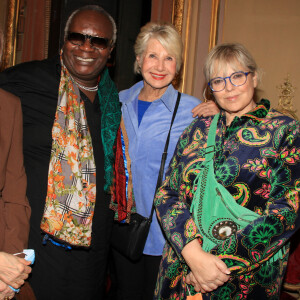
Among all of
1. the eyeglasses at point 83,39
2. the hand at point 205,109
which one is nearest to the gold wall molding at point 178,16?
the hand at point 205,109

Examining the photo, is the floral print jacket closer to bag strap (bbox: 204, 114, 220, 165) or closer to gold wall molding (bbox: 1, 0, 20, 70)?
bag strap (bbox: 204, 114, 220, 165)

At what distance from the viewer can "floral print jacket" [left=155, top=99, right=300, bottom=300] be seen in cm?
150

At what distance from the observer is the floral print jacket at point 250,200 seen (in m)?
1.50

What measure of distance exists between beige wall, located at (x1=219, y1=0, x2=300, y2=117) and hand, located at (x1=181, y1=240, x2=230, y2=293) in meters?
1.99

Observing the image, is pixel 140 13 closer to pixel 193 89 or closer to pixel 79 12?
pixel 193 89

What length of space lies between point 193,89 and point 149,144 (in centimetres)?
155

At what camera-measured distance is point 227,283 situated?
1.60 meters

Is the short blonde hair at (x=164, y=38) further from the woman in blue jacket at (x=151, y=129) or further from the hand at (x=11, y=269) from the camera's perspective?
the hand at (x=11, y=269)

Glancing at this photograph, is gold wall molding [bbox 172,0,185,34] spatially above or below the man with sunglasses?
above

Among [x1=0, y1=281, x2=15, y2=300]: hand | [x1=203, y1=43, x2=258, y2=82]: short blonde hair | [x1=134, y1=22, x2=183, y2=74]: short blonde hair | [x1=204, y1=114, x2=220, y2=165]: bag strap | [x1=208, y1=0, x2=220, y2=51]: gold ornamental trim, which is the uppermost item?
[x1=208, y1=0, x2=220, y2=51]: gold ornamental trim

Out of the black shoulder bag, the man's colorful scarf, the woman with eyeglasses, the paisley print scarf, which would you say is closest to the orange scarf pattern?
the paisley print scarf

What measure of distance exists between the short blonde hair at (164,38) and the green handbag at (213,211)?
85cm

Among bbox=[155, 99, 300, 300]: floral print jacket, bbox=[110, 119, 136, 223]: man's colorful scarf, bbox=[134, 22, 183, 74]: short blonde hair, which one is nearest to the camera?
bbox=[155, 99, 300, 300]: floral print jacket

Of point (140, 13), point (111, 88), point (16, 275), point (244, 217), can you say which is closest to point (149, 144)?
point (111, 88)
